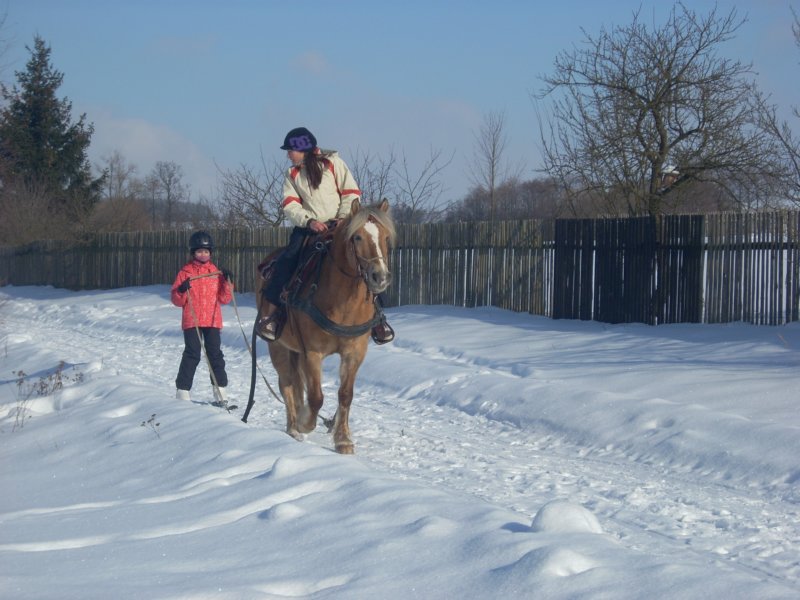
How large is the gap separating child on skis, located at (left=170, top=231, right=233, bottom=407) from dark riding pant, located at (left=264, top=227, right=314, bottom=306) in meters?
2.10

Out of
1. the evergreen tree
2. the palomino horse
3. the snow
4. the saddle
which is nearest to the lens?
the snow

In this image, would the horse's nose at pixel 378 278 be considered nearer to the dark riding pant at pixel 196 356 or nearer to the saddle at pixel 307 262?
the saddle at pixel 307 262

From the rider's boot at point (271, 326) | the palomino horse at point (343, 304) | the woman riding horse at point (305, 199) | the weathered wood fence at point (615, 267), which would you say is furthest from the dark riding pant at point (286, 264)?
the weathered wood fence at point (615, 267)

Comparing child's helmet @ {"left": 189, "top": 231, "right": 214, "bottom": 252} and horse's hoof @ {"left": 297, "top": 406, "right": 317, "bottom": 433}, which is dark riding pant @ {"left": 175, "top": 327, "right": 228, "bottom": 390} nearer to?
child's helmet @ {"left": 189, "top": 231, "right": 214, "bottom": 252}

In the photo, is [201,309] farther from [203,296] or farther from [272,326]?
[272,326]

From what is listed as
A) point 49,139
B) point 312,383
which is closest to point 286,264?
point 312,383

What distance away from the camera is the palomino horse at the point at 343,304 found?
7242mm

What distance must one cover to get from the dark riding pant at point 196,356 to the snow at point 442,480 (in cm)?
69

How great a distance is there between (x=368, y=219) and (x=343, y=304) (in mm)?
831

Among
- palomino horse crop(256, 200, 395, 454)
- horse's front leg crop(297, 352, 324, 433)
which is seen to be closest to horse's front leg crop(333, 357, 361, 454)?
palomino horse crop(256, 200, 395, 454)

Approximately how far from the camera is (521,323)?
1658 cm

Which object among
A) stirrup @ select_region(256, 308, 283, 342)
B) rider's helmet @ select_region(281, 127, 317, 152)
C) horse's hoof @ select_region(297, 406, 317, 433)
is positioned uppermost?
rider's helmet @ select_region(281, 127, 317, 152)

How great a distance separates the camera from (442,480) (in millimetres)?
6672

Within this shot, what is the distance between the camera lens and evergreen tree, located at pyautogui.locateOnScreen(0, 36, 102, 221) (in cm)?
4850
